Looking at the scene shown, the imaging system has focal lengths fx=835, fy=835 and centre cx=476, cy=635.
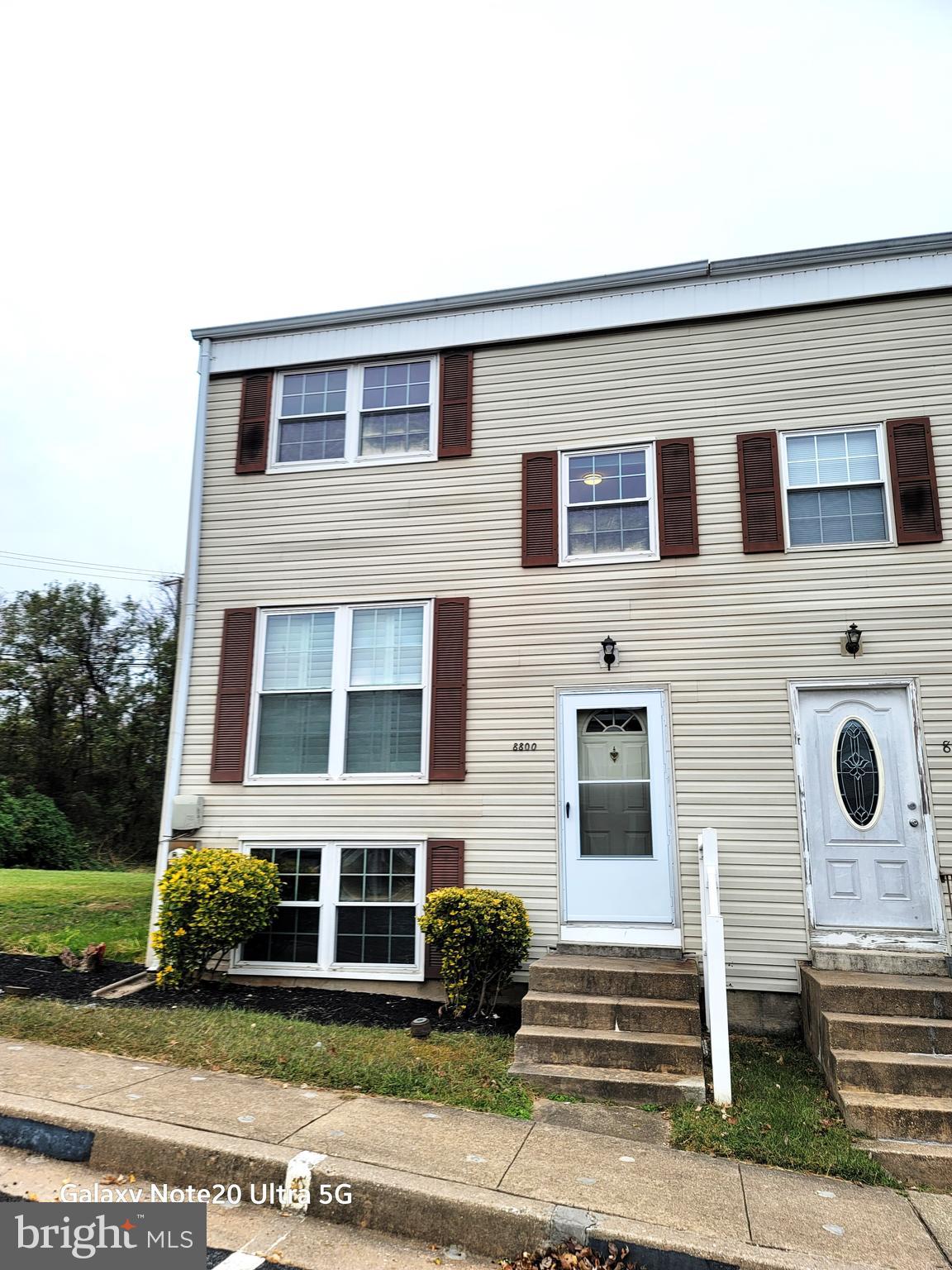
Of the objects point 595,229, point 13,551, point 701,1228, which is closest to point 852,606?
point 701,1228

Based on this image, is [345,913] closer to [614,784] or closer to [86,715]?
[614,784]

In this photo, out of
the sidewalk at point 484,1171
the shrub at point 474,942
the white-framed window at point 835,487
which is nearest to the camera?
the sidewalk at point 484,1171

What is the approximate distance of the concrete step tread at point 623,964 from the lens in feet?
19.7

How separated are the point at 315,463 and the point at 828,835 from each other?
19.7 ft

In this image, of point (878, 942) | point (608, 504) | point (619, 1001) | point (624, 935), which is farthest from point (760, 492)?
point (619, 1001)

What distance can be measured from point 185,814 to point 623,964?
14.0 ft

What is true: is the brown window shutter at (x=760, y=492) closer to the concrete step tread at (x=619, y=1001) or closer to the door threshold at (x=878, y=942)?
the door threshold at (x=878, y=942)

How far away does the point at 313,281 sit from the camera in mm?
36938

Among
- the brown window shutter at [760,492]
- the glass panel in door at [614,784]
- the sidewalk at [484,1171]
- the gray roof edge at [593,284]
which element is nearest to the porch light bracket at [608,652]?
the glass panel in door at [614,784]

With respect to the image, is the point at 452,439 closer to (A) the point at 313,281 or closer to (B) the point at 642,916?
(B) the point at 642,916

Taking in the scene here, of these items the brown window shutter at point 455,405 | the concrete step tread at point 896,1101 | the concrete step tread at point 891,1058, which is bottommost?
the concrete step tread at point 896,1101

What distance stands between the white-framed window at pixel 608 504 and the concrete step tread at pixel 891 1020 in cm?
397

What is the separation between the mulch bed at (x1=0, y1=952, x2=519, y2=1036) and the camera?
6.46m

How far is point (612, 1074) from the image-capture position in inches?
204
